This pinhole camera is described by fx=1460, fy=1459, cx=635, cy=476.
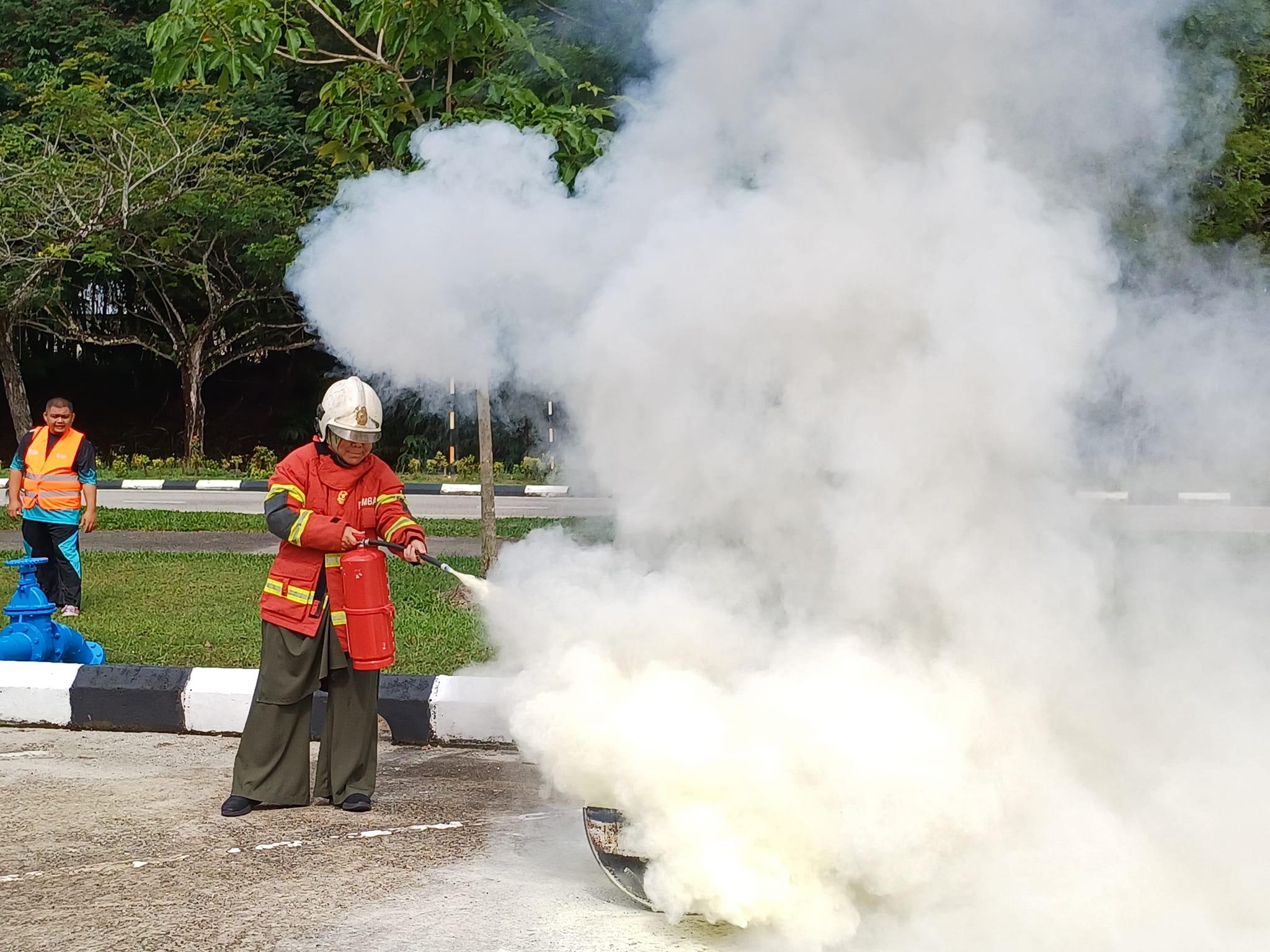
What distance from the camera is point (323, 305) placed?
15.9 feet

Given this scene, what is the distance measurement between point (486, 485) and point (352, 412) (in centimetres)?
406

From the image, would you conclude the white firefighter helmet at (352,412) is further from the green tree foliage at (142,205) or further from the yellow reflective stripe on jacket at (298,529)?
the green tree foliage at (142,205)

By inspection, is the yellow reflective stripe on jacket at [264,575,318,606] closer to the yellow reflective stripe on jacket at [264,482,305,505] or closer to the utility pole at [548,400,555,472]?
the yellow reflective stripe on jacket at [264,482,305,505]

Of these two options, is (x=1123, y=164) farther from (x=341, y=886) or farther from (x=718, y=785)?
(x=341, y=886)

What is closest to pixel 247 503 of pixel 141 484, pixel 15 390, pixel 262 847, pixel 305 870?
pixel 141 484

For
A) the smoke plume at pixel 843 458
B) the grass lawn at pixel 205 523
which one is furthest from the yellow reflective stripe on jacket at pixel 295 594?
the grass lawn at pixel 205 523

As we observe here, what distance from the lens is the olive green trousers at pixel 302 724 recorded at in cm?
525

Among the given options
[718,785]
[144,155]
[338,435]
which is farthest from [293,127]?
[718,785]

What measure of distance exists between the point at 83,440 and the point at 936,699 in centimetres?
659

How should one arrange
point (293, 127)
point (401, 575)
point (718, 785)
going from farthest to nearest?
1. point (293, 127)
2. point (401, 575)
3. point (718, 785)

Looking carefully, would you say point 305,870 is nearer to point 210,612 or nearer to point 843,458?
point 843,458

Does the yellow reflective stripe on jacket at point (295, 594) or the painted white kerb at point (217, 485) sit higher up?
the yellow reflective stripe on jacket at point (295, 594)

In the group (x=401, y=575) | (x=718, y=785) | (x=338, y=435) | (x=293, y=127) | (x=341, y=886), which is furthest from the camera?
(x=293, y=127)

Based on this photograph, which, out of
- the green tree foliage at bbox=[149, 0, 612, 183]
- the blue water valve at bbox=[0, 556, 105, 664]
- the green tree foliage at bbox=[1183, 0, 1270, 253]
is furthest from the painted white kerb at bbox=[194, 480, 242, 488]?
the green tree foliage at bbox=[1183, 0, 1270, 253]
